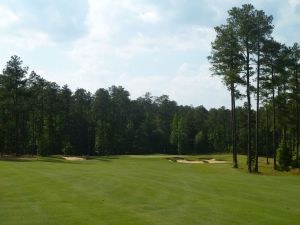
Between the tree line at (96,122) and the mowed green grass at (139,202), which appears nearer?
the mowed green grass at (139,202)

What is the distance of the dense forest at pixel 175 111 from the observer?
4225 centimetres

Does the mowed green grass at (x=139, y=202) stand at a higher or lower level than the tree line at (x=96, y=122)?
lower

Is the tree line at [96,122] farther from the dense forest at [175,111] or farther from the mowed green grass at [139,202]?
the mowed green grass at [139,202]

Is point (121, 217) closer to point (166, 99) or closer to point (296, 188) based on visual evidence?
point (296, 188)

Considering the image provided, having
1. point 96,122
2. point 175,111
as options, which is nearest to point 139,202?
point 96,122

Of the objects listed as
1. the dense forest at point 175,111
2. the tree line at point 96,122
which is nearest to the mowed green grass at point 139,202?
the dense forest at point 175,111

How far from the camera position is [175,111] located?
15525cm

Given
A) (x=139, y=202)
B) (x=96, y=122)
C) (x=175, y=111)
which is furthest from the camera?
(x=175, y=111)

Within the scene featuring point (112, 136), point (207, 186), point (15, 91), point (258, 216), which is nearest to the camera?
point (258, 216)

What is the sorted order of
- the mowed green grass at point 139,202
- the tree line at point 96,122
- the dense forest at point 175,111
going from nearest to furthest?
the mowed green grass at point 139,202 → the dense forest at point 175,111 → the tree line at point 96,122

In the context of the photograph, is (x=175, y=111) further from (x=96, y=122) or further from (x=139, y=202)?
(x=139, y=202)

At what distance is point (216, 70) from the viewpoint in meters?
45.2

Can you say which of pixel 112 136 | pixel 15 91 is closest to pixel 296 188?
pixel 15 91

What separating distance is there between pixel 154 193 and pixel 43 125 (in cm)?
8195
